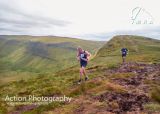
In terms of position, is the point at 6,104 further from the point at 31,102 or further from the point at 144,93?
the point at 144,93

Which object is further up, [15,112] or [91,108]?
[91,108]

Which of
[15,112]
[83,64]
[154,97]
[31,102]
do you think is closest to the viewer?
[154,97]

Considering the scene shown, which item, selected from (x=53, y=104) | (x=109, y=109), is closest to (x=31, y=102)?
(x=53, y=104)

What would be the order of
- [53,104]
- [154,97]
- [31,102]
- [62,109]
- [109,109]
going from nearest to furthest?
[154,97]
[109,109]
[62,109]
[53,104]
[31,102]

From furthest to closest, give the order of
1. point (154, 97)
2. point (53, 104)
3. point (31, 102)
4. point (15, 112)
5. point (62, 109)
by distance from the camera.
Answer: point (31, 102) < point (15, 112) < point (53, 104) < point (62, 109) < point (154, 97)

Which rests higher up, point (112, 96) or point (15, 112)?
point (112, 96)

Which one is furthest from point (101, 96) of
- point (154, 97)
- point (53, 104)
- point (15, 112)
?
point (15, 112)

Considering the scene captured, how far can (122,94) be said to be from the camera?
72.8 feet

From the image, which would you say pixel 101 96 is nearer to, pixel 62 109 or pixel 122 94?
pixel 122 94

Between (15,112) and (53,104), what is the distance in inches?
158

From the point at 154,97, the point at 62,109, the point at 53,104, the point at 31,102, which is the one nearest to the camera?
the point at 154,97

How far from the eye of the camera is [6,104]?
26.1 m

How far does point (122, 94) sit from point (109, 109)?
12.9 feet

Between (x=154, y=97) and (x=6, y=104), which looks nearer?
(x=154, y=97)
